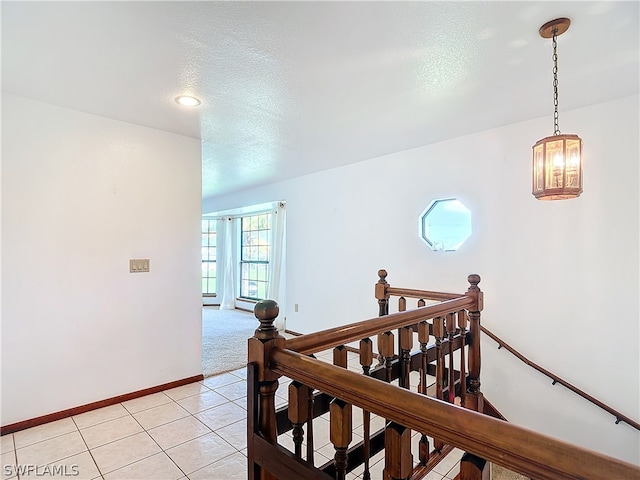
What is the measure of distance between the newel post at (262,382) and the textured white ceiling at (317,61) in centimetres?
134

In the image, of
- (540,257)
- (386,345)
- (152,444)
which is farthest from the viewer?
(540,257)

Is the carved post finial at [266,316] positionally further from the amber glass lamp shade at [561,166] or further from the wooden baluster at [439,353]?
the amber glass lamp shade at [561,166]

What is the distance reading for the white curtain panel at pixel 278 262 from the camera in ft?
18.0

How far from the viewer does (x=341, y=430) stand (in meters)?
1.00

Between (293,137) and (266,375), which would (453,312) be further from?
(293,137)

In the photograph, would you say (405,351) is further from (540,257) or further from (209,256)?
(209,256)

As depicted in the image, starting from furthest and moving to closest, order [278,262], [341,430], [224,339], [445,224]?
[278,262]
[224,339]
[445,224]
[341,430]

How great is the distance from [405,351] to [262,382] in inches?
32.0

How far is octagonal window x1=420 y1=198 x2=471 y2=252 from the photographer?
130 inches

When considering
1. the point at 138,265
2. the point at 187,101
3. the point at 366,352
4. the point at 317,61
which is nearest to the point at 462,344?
the point at 366,352

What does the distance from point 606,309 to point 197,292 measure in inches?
135

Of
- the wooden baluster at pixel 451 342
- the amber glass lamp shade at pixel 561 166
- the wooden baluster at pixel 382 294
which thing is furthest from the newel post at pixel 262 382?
the wooden baluster at pixel 382 294

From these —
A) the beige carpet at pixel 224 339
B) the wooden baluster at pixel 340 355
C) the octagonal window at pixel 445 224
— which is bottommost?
the beige carpet at pixel 224 339

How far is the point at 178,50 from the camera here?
180 centimetres
